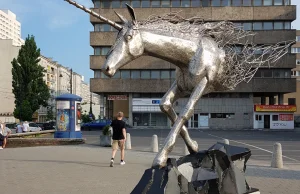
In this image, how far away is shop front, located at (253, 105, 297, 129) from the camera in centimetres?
4262

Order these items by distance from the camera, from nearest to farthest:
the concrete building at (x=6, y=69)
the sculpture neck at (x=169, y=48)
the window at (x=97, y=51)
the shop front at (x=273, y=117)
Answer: the sculpture neck at (x=169, y=48) → the shop front at (x=273, y=117) → the window at (x=97, y=51) → the concrete building at (x=6, y=69)

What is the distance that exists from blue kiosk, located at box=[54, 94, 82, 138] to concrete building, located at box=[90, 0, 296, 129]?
81.7ft

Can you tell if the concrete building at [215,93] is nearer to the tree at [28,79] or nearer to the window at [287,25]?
the window at [287,25]

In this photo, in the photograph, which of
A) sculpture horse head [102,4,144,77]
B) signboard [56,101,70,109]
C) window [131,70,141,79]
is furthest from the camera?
window [131,70,141,79]

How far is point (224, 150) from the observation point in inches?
208

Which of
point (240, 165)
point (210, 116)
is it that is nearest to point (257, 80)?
point (210, 116)

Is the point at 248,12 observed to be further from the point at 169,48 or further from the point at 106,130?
the point at 169,48

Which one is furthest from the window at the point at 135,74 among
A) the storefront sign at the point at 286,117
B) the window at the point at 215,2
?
the storefront sign at the point at 286,117

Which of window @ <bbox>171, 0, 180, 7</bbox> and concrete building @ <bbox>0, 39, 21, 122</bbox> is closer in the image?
window @ <bbox>171, 0, 180, 7</bbox>

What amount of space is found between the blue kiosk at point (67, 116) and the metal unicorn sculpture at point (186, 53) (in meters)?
16.1

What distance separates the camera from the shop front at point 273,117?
4262cm

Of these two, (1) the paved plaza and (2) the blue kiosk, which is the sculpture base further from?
(2) the blue kiosk

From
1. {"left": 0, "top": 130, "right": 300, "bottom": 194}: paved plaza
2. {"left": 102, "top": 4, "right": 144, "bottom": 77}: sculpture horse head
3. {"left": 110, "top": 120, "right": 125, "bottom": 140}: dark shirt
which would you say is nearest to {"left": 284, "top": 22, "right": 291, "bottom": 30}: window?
{"left": 0, "top": 130, "right": 300, "bottom": 194}: paved plaza

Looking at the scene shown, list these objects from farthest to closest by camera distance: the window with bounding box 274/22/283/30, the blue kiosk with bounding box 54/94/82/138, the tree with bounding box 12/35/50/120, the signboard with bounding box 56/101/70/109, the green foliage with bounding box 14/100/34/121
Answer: the window with bounding box 274/22/283/30
the tree with bounding box 12/35/50/120
the green foliage with bounding box 14/100/34/121
the signboard with bounding box 56/101/70/109
the blue kiosk with bounding box 54/94/82/138
